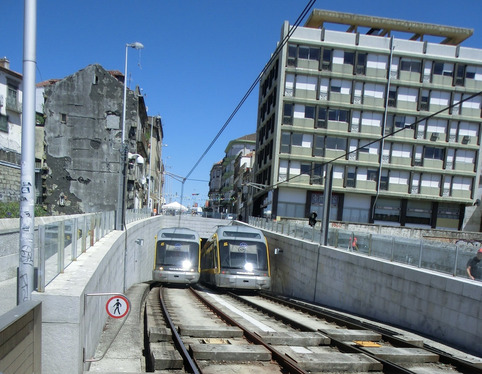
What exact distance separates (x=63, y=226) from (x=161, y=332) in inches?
130

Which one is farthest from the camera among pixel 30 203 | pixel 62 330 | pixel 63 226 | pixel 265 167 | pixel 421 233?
pixel 265 167

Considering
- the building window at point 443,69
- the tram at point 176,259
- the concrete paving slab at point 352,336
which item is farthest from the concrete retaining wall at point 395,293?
the building window at point 443,69

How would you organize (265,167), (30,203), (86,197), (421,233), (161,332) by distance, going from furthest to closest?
1. (265,167)
2. (421,233)
3. (86,197)
4. (161,332)
5. (30,203)

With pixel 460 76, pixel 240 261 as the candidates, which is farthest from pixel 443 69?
pixel 240 261

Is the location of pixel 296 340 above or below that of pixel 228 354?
below

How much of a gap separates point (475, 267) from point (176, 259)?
16.4 metres

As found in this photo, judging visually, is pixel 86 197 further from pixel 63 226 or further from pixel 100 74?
pixel 63 226

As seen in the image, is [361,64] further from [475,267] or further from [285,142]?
[475,267]

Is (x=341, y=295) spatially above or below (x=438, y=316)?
below

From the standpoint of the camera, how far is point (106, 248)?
428 inches

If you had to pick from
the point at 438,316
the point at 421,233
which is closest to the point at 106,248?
the point at 438,316

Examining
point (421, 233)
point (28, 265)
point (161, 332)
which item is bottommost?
point (421, 233)

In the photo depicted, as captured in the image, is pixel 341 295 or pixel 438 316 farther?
pixel 341 295

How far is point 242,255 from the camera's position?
68.5 feet
